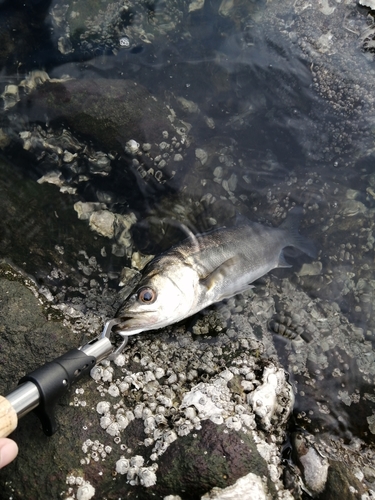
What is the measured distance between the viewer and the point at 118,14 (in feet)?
16.2

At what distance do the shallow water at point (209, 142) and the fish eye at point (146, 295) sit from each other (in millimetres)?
617

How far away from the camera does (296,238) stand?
15.1 ft

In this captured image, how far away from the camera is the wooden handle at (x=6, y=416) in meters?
2.31

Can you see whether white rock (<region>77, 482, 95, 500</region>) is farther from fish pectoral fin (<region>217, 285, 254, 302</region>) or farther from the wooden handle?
fish pectoral fin (<region>217, 285, 254, 302</region>)

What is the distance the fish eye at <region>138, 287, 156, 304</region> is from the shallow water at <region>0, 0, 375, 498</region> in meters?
0.62

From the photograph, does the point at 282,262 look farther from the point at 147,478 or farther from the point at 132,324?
the point at 147,478

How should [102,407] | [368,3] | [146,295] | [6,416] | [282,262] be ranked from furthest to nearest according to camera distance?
[368,3] → [282,262] → [146,295] → [102,407] → [6,416]

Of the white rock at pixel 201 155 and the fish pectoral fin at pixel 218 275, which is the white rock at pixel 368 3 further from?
the fish pectoral fin at pixel 218 275

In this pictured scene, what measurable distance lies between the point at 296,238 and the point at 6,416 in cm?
332

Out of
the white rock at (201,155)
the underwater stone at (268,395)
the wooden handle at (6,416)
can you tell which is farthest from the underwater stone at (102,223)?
the wooden handle at (6,416)

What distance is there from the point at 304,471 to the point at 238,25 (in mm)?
4783

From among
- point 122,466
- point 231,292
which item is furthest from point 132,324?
point 231,292

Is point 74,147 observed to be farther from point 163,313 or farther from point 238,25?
point 238,25

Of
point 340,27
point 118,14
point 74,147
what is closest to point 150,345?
point 74,147
